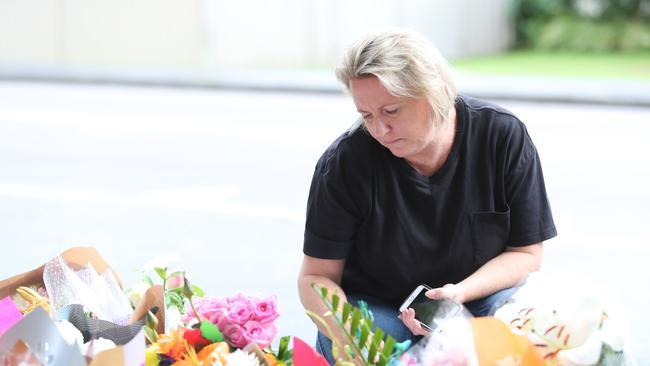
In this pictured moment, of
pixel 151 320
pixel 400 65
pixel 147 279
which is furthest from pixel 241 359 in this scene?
pixel 400 65

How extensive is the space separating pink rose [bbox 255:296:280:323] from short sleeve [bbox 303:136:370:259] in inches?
12.0

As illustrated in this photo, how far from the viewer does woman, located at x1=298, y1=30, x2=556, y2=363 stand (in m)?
2.43

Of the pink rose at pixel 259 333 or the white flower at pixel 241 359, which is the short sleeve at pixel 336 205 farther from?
the white flower at pixel 241 359

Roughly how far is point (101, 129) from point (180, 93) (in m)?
2.26

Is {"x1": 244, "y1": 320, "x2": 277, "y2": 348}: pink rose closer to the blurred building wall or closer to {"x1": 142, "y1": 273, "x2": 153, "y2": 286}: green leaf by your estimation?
{"x1": 142, "y1": 273, "x2": 153, "y2": 286}: green leaf

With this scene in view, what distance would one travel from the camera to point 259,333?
2.05 meters

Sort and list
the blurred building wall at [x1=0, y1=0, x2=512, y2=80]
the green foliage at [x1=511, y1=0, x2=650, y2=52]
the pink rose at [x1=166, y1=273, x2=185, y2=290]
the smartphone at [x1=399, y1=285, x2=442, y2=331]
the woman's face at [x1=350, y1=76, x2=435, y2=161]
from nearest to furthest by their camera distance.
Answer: the smartphone at [x1=399, y1=285, x2=442, y2=331], the woman's face at [x1=350, y1=76, x2=435, y2=161], the pink rose at [x1=166, y1=273, x2=185, y2=290], the blurred building wall at [x1=0, y1=0, x2=512, y2=80], the green foliage at [x1=511, y1=0, x2=650, y2=52]

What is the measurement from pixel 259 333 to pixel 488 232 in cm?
70

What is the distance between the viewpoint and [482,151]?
8.11 feet

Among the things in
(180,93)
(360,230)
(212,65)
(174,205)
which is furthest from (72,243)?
(212,65)

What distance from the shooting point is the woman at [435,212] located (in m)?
2.43

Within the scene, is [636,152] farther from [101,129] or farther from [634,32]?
[634,32]

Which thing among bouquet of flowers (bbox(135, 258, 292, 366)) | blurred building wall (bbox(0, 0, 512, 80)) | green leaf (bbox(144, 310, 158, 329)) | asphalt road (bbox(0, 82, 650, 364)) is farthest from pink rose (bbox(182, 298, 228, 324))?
blurred building wall (bbox(0, 0, 512, 80))

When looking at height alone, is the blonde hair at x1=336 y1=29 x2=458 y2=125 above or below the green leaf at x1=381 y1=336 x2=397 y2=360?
above
